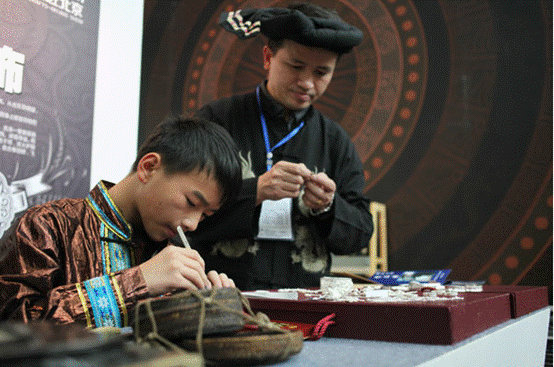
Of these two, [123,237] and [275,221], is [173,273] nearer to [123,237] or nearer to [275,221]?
[123,237]

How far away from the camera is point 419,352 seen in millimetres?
601

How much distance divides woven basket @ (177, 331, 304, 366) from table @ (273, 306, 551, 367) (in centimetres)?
4

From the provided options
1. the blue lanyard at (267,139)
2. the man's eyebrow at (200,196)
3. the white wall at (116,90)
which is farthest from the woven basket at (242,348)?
the white wall at (116,90)

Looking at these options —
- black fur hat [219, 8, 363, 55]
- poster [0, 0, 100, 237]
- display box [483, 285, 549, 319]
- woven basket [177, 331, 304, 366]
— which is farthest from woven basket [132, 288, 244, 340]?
poster [0, 0, 100, 237]

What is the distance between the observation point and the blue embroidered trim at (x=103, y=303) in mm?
727

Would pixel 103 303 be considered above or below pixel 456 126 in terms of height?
below

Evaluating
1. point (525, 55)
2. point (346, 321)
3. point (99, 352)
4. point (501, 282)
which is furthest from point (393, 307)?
point (525, 55)

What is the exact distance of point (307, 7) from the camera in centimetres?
147

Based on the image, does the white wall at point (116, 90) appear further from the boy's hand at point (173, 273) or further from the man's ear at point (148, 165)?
the boy's hand at point (173, 273)

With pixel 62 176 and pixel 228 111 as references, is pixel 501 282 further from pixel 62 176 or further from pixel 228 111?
pixel 62 176

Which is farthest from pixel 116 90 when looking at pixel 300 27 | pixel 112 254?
pixel 112 254

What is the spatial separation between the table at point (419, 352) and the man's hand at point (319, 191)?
49cm

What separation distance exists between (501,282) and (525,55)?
1335mm

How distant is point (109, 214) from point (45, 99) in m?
0.90
